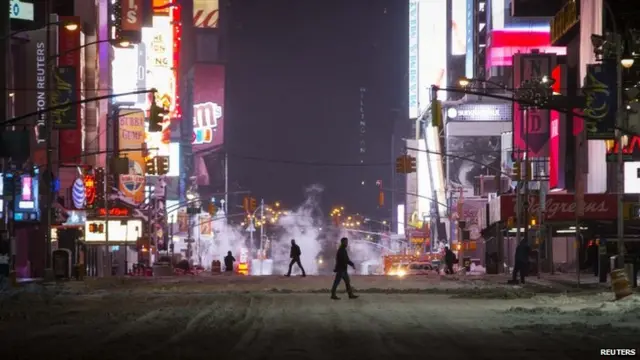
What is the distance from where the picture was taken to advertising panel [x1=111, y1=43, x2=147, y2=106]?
88.8 metres

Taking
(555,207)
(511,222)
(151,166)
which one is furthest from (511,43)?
(151,166)

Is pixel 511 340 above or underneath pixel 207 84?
underneath

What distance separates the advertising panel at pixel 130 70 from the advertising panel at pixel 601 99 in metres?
58.2

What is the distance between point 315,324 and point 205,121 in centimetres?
12698

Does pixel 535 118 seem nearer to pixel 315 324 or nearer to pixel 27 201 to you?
pixel 27 201

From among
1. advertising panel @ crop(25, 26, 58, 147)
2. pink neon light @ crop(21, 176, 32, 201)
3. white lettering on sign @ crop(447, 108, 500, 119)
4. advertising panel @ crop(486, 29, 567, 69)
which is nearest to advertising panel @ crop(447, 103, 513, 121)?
white lettering on sign @ crop(447, 108, 500, 119)

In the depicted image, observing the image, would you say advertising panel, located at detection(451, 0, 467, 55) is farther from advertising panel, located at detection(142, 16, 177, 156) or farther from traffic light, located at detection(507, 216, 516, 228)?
traffic light, located at detection(507, 216, 516, 228)

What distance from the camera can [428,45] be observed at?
14862 centimetres

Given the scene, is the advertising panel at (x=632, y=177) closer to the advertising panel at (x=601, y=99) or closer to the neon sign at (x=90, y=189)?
the advertising panel at (x=601, y=99)

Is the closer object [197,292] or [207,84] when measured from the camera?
[197,292]

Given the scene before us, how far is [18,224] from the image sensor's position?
204 ft

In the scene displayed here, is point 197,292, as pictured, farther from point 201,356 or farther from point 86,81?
point 86,81

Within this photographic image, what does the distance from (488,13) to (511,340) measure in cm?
9242

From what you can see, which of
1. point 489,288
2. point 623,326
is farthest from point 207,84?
point 623,326
